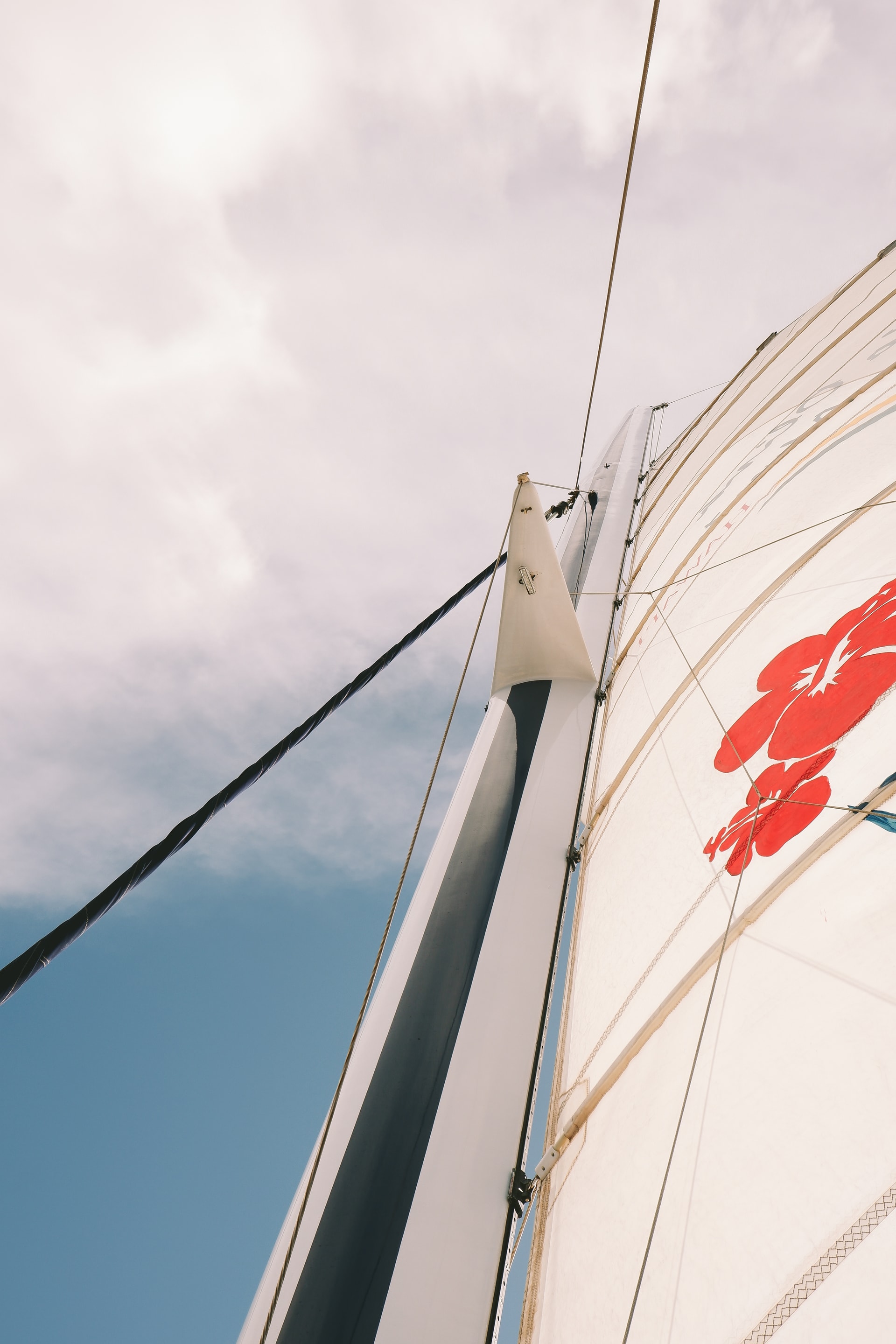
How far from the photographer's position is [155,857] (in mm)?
1573

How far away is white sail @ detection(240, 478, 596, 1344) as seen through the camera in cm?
146

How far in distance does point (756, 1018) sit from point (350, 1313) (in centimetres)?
101

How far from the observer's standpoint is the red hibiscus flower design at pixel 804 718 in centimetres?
185

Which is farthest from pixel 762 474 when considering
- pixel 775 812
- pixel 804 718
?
pixel 775 812

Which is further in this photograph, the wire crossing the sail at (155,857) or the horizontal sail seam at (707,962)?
the horizontal sail seam at (707,962)

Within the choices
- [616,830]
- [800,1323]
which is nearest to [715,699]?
[616,830]

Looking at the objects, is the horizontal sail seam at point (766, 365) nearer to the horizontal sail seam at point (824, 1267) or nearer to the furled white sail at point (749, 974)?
the furled white sail at point (749, 974)

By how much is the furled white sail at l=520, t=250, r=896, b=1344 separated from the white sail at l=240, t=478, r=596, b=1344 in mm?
155

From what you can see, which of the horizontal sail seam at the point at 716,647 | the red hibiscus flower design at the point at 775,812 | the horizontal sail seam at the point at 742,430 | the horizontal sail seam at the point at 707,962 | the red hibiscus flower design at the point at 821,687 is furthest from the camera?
the horizontal sail seam at the point at 742,430

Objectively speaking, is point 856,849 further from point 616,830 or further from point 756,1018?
point 616,830

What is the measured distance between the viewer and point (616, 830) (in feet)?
9.08

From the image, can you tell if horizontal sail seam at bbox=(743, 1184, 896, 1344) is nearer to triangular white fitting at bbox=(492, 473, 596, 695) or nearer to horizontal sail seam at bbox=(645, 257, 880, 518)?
Result: triangular white fitting at bbox=(492, 473, 596, 695)

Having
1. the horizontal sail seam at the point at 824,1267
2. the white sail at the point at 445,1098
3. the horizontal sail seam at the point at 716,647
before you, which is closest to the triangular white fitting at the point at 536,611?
the white sail at the point at 445,1098

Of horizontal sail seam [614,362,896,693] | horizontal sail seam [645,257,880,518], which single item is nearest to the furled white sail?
horizontal sail seam [614,362,896,693]
